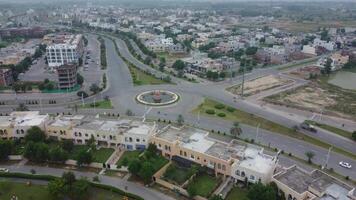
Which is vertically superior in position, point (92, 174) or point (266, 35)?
point (266, 35)

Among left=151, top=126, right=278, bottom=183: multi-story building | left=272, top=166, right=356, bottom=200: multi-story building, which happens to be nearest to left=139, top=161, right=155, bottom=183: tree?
left=151, top=126, right=278, bottom=183: multi-story building

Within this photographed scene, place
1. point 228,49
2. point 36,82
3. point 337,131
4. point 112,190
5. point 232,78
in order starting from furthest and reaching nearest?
point 228,49
point 232,78
point 36,82
point 337,131
point 112,190

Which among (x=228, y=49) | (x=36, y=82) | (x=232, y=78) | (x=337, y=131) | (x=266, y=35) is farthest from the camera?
(x=266, y=35)

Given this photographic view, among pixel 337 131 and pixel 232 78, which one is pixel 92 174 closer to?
pixel 337 131

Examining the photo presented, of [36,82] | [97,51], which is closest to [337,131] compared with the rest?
[36,82]

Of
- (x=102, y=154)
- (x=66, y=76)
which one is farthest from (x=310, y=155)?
(x=66, y=76)

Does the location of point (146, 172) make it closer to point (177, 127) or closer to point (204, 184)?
point (204, 184)

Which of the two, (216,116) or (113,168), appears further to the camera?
(216,116)
